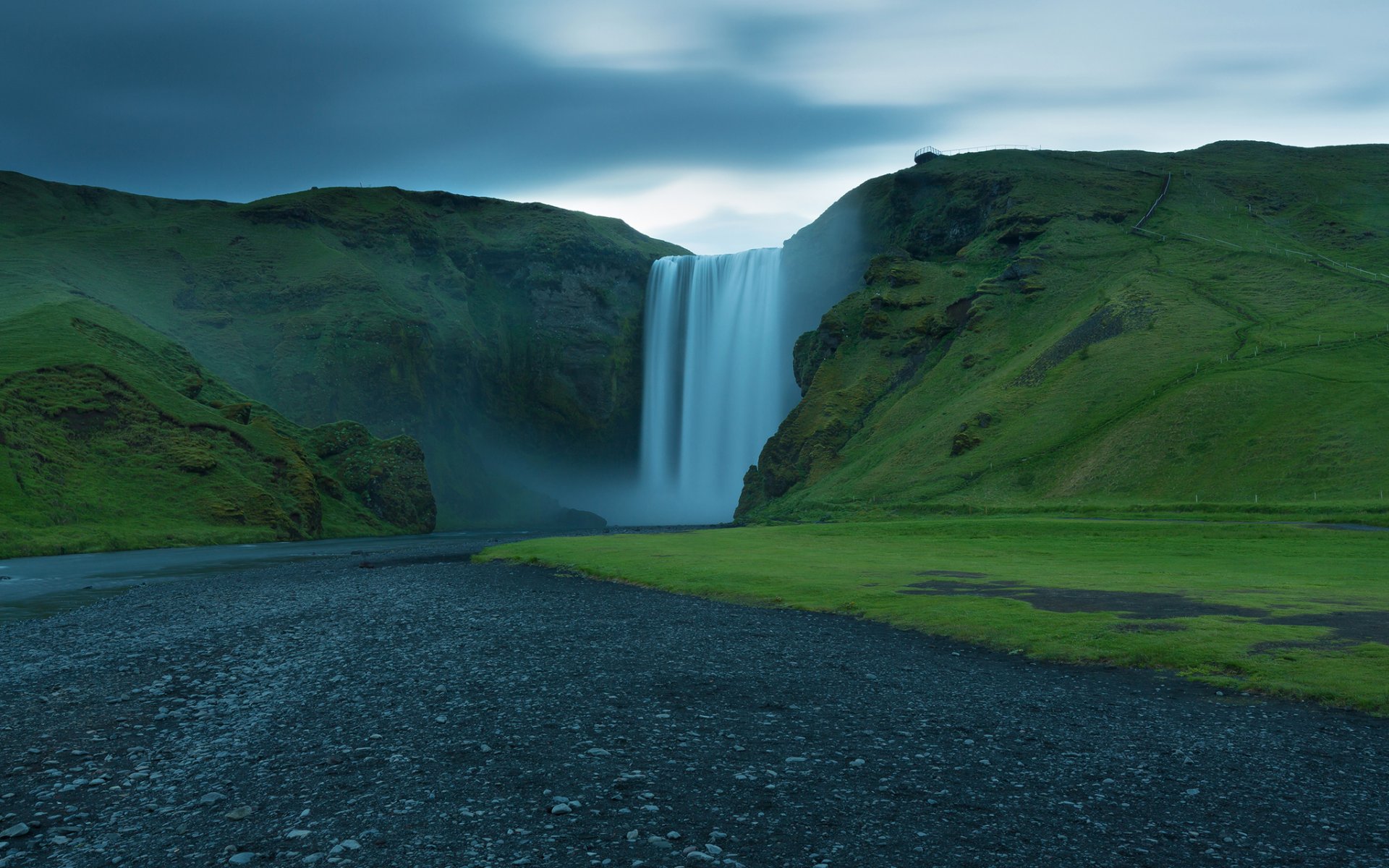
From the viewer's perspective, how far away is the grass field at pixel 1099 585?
17750 millimetres

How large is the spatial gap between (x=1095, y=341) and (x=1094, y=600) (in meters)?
73.2

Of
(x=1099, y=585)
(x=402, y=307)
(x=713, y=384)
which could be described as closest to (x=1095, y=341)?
(x=713, y=384)

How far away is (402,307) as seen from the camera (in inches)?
6373

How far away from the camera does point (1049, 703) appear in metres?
15.8

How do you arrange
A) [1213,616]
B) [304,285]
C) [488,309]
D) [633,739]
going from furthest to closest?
1. [488,309]
2. [304,285]
3. [1213,616]
4. [633,739]

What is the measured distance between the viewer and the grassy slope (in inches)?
2827

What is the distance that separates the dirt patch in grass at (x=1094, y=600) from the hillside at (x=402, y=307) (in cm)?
11710

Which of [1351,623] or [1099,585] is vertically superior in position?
[1351,623]

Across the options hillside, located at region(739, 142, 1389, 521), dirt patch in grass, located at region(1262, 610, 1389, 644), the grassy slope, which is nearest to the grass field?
dirt patch in grass, located at region(1262, 610, 1389, 644)

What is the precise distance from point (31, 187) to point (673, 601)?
217998 mm

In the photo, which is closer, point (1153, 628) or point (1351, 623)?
point (1351, 623)

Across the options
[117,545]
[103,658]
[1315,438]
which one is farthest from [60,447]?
[1315,438]

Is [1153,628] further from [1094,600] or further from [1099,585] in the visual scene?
[1099,585]

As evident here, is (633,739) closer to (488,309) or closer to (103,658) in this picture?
(103,658)
